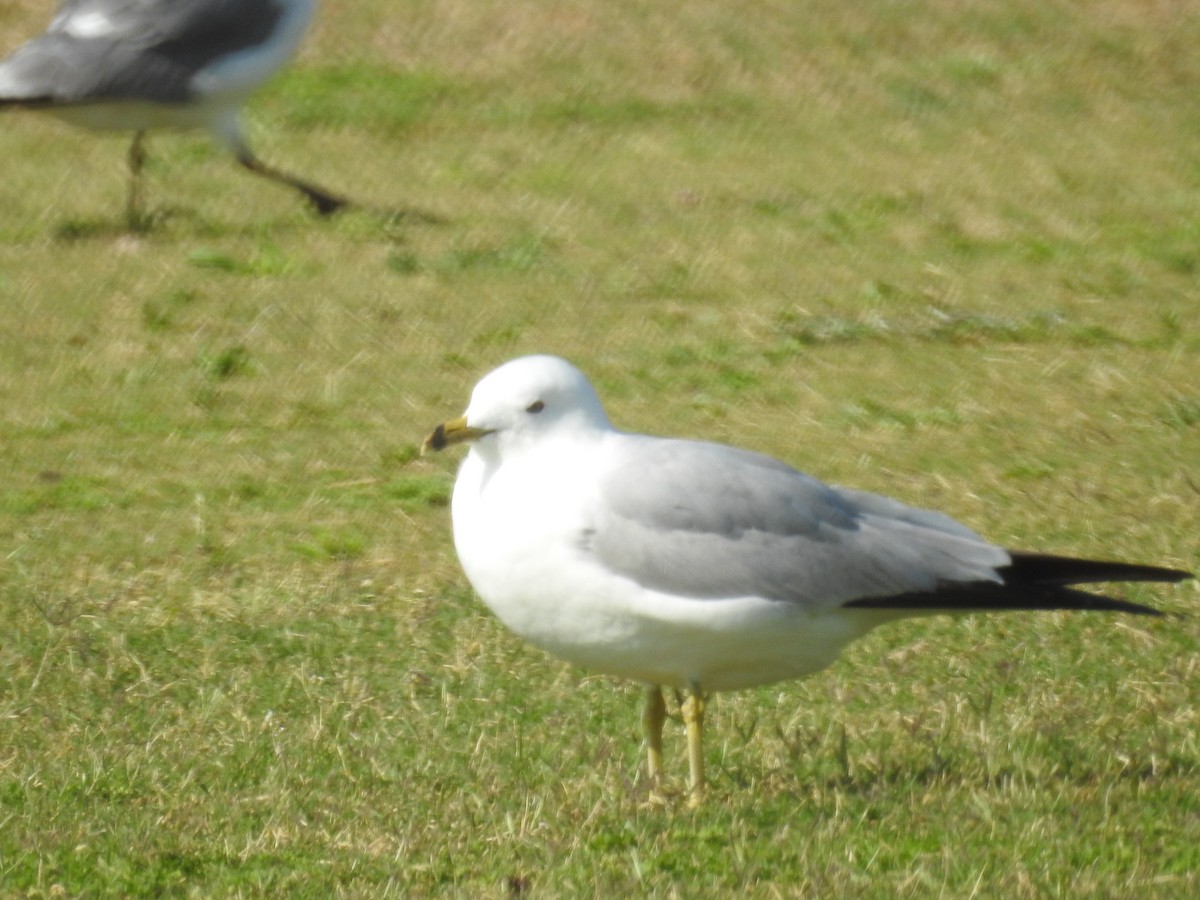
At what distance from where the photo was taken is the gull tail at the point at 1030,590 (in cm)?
424

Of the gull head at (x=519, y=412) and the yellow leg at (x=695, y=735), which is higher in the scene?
the gull head at (x=519, y=412)

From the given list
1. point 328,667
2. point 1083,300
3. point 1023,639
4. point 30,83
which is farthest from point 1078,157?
point 328,667

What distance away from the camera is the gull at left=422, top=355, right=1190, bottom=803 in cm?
412

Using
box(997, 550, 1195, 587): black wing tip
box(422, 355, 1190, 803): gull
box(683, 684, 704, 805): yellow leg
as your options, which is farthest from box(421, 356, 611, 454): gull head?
box(997, 550, 1195, 587): black wing tip

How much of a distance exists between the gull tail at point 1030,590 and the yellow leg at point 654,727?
0.46 metres

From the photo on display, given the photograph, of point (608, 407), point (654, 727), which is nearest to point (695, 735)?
point (654, 727)

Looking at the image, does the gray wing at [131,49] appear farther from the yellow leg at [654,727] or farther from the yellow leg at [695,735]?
the yellow leg at [695,735]

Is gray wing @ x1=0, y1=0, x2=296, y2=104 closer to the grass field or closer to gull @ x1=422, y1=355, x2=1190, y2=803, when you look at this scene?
the grass field

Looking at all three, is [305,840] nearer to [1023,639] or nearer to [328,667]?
[328,667]

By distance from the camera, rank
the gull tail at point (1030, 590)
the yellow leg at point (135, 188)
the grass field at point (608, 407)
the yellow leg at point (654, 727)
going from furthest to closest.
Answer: the yellow leg at point (135, 188), the yellow leg at point (654, 727), the gull tail at point (1030, 590), the grass field at point (608, 407)

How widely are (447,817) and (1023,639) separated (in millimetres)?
1822

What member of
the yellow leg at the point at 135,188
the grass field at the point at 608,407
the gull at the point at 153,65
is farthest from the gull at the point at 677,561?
the gull at the point at 153,65

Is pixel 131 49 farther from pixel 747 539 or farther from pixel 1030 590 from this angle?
pixel 1030 590

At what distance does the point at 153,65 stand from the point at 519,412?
5.91 metres
